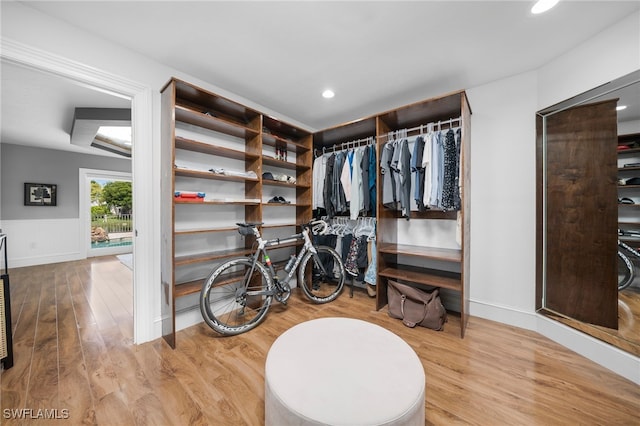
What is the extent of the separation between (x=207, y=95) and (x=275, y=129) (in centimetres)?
104

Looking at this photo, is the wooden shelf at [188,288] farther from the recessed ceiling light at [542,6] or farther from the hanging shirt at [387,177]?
the recessed ceiling light at [542,6]

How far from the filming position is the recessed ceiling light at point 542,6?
142cm

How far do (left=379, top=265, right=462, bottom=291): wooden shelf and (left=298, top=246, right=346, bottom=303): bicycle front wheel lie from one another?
26.1 inches

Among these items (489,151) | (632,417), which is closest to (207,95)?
(489,151)

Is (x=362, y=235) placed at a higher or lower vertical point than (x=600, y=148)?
lower

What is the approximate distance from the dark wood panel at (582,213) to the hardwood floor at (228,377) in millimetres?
479

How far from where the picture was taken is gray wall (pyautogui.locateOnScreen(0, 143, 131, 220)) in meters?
4.45

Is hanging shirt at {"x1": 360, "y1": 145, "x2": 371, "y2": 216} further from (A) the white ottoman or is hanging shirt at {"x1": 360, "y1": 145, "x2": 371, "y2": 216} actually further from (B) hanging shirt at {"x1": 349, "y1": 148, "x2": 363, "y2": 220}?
(A) the white ottoman

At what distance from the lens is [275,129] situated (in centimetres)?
307

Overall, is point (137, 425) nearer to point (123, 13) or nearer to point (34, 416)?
point (34, 416)

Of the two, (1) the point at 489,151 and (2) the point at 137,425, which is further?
(1) the point at 489,151

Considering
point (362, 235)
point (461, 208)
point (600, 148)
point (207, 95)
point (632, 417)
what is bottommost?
point (632, 417)

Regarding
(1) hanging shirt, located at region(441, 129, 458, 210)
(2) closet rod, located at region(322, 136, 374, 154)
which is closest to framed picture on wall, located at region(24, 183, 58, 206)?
(2) closet rod, located at region(322, 136, 374, 154)

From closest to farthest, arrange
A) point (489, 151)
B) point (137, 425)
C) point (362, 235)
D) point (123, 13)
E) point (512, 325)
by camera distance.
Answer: point (137, 425) → point (123, 13) → point (512, 325) → point (489, 151) → point (362, 235)
